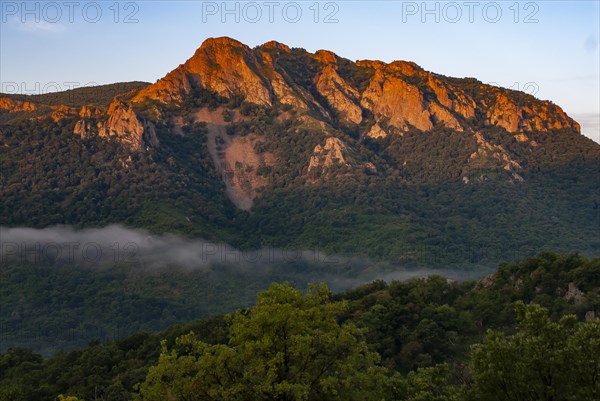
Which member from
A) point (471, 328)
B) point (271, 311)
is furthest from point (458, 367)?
point (271, 311)

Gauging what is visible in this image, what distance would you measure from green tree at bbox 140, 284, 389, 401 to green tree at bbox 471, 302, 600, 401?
5592 millimetres

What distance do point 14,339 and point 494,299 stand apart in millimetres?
140283

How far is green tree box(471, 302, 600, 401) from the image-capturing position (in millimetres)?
25609

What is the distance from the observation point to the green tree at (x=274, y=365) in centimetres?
2930

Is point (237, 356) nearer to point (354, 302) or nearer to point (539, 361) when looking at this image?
point (539, 361)

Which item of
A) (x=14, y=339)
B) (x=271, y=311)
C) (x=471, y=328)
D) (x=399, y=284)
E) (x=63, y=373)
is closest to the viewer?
(x=271, y=311)

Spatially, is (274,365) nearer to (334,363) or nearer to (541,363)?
(334,363)

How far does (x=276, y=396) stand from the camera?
94.6 feet

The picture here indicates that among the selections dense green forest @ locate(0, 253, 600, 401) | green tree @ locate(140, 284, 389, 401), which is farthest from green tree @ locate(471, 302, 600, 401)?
green tree @ locate(140, 284, 389, 401)

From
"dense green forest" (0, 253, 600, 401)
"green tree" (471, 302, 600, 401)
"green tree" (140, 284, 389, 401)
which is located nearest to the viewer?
"green tree" (471, 302, 600, 401)

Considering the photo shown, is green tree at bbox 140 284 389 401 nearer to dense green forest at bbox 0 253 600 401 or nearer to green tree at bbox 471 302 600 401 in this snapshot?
dense green forest at bbox 0 253 600 401

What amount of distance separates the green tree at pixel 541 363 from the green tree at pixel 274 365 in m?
5.59

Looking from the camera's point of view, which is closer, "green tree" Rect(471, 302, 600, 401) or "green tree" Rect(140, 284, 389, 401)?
"green tree" Rect(471, 302, 600, 401)

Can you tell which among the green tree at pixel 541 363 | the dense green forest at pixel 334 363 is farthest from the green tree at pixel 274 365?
the green tree at pixel 541 363
